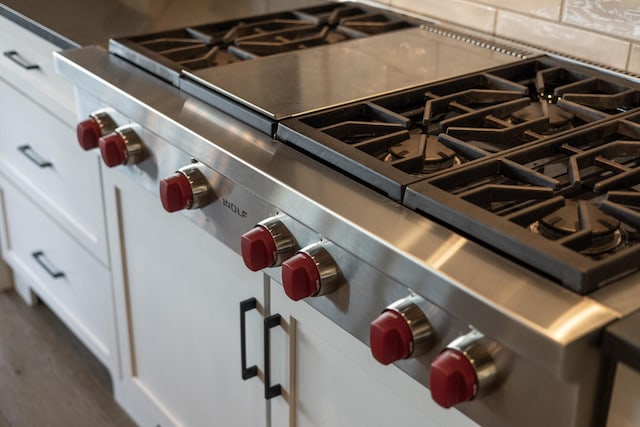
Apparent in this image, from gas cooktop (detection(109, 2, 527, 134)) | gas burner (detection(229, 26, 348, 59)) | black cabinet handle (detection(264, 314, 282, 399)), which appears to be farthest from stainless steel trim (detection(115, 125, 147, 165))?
black cabinet handle (detection(264, 314, 282, 399))

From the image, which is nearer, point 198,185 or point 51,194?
point 198,185

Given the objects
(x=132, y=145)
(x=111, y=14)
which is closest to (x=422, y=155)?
(x=132, y=145)

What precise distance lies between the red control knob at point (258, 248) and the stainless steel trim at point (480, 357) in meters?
0.31

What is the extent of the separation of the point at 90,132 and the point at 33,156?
0.62 m

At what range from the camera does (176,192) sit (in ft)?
3.88

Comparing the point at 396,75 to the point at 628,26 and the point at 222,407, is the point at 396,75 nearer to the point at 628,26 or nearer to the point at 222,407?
the point at 628,26

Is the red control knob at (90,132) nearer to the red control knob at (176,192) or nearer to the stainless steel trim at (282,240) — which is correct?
the red control knob at (176,192)

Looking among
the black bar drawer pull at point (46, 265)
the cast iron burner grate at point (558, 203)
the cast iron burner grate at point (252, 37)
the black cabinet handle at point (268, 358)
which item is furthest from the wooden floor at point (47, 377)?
the cast iron burner grate at point (558, 203)

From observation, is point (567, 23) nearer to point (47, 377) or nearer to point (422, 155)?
point (422, 155)

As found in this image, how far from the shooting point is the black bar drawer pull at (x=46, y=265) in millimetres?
1996

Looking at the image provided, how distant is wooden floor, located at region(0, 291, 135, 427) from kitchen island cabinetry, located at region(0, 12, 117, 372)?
15cm

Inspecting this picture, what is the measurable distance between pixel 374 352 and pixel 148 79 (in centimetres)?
68

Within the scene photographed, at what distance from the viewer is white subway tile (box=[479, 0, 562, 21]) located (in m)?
1.44

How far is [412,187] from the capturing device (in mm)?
939
